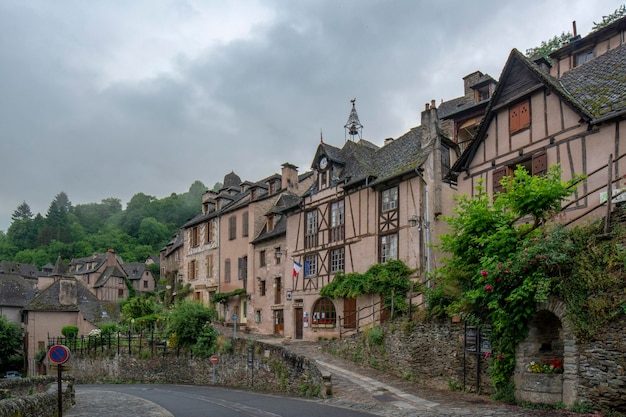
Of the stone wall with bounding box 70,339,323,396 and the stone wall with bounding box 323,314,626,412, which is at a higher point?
the stone wall with bounding box 323,314,626,412

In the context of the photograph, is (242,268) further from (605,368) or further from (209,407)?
(605,368)

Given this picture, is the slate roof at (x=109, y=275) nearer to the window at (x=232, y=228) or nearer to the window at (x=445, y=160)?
the window at (x=232, y=228)

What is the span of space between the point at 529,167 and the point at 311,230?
539 inches

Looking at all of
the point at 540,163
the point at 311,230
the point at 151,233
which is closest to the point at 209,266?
the point at 311,230

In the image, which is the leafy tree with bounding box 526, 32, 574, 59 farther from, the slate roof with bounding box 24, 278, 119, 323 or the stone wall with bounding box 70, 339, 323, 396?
the slate roof with bounding box 24, 278, 119, 323

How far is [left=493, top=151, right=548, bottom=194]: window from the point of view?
16.5 m

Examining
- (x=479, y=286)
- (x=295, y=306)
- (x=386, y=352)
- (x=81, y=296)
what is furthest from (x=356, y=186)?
(x=81, y=296)

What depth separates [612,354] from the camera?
34.6 feet

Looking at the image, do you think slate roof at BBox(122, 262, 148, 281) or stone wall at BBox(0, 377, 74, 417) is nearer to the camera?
stone wall at BBox(0, 377, 74, 417)

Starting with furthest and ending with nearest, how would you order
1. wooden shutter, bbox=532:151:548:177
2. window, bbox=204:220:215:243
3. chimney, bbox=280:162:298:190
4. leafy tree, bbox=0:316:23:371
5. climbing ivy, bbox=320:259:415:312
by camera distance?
leafy tree, bbox=0:316:23:371, window, bbox=204:220:215:243, chimney, bbox=280:162:298:190, climbing ivy, bbox=320:259:415:312, wooden shutter, bbox=532:151:548:177

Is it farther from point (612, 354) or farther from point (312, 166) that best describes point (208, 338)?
point (612, 354)

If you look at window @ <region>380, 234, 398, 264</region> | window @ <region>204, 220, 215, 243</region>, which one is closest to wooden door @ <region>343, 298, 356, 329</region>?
window @ <region>380, 234, 398, 264</region>

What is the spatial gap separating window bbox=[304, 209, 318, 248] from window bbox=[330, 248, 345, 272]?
5.11 feet

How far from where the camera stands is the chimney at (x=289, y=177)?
1373 inches
